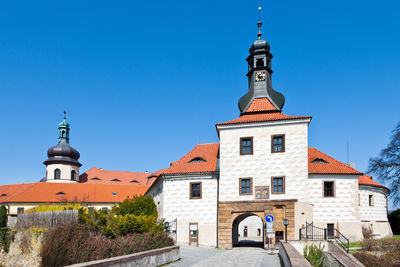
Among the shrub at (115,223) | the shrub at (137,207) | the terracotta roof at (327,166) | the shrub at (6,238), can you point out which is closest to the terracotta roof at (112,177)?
the shrub at (137,207)

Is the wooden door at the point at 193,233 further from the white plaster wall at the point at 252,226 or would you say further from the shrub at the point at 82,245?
the white plaster wall at the point at 252,226

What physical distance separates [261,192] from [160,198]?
31.3ft

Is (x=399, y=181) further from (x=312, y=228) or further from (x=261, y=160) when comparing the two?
(x=261, y=160)

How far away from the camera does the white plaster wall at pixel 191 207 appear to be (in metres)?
26.7

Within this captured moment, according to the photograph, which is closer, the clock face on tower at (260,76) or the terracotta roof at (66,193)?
the clock face on tower at (260,76)

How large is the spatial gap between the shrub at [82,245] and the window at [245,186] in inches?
467

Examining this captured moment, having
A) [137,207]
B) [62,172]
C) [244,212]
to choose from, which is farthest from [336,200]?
[62,172]

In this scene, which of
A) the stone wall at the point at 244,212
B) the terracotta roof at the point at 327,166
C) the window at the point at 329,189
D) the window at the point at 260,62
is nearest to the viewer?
the stone wall at the point at 244,212

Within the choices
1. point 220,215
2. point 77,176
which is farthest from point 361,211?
point 77,176

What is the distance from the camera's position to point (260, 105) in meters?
28.6

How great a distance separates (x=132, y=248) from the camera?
553 inches

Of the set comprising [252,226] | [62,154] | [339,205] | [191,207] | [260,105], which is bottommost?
[252,226]

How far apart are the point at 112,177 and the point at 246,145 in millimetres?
52663

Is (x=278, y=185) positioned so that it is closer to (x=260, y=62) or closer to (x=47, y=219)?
(x=260, y=62)
